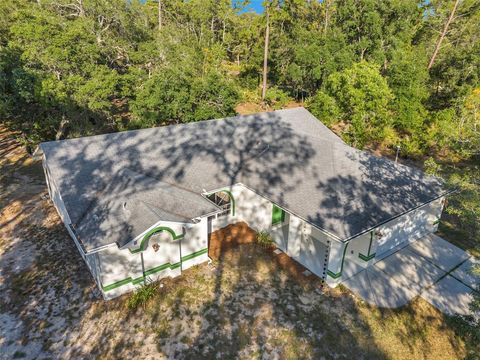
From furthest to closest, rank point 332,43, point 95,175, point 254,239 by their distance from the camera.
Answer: point 332,43, point 254,239, point 95,175

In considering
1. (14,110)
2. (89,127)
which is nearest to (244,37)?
(89,127)

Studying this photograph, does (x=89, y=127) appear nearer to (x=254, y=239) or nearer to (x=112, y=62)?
(x=112, y=62)

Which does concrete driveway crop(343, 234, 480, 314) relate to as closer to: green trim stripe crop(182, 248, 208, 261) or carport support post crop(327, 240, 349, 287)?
carport support post crop(327, 240, 349, 287)

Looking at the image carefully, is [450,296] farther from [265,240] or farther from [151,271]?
[151,271]

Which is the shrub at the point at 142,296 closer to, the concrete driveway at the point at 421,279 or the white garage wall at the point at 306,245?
the white garage wall at the point at 306,245

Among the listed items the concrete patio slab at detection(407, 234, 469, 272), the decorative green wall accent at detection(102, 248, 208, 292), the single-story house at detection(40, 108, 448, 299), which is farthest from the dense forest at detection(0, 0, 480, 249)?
the decorative green wall accent at detection(102, 248, 208, 292)

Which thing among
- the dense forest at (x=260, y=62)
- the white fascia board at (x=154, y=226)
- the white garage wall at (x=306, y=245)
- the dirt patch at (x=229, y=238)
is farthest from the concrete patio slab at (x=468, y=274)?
the white fascia board at (x=154, y=226)
